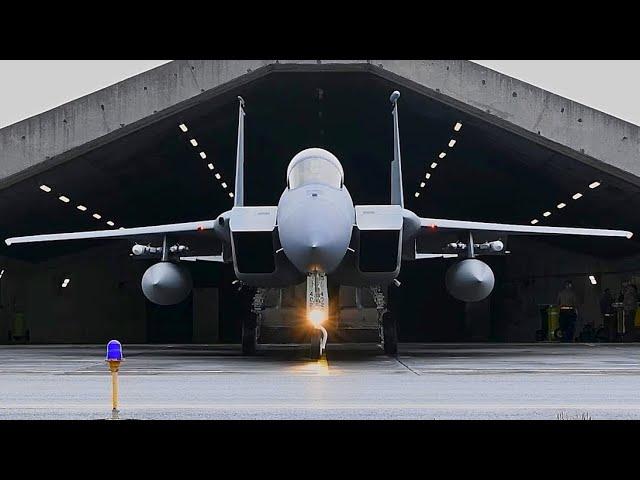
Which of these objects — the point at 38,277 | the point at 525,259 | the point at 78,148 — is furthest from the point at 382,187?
the point at 78,148

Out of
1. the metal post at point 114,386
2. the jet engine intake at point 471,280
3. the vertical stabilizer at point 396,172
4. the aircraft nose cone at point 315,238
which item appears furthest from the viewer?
the vertical stabilizer at point 396,172

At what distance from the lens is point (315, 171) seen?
628 inches

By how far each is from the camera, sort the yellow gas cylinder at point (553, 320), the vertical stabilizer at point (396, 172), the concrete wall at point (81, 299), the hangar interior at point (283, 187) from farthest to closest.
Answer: the concrete wall at point (81, 299) < the yellow gas cylinder at point (553, 320) < the hangar interior at point (283, 187) < the vertical stabilizer at point (396, 172)

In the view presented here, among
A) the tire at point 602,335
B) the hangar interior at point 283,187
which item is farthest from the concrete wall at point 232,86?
the tire at point 602,335

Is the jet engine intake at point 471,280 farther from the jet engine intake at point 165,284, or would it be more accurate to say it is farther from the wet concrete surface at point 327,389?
the jet engine intake at point 165,284

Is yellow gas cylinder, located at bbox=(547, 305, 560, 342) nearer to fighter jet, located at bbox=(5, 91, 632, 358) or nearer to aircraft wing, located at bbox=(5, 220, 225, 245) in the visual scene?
fighter jet, located at bbox=(5, 91, 632, 358)

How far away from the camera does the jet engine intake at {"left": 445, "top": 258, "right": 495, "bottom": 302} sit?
18.0 m

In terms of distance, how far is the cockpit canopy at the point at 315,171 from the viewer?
15.9m

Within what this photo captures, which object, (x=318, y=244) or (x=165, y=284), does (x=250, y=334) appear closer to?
(x=165, y=284)

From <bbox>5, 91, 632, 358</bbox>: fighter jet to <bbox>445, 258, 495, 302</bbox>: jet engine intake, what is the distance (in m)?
0.02

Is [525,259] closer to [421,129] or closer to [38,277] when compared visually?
[421,129]

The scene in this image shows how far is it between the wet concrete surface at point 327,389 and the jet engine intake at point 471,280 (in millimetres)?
1426
